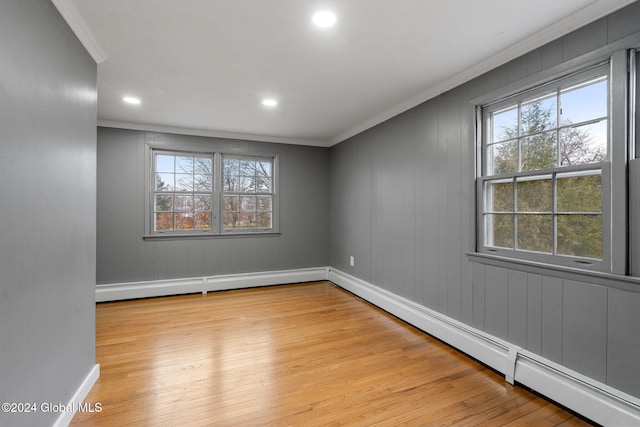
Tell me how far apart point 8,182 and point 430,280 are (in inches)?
125

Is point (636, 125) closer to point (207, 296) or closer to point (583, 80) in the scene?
point (583, 80)

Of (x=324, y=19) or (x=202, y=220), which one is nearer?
(x=324, y=19)

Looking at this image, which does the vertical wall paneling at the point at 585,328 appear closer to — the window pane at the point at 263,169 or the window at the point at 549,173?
the window at the point at 549,173

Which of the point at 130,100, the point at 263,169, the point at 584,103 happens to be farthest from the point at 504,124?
the point at 130,100

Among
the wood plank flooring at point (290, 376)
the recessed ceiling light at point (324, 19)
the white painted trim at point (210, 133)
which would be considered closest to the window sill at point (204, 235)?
the wood plank flooring at point (290, 376)

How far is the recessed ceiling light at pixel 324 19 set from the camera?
185cm

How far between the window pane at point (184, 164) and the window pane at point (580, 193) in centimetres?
450

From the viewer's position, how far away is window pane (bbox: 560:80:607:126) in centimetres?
182

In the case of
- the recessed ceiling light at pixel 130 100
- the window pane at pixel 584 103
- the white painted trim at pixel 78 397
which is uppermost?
the recessed ceiling light at pixel 130 100

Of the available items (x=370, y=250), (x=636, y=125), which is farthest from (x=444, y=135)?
(x=370, y=250)

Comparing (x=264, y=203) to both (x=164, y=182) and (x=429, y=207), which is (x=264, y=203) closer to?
(x=164, y=182)

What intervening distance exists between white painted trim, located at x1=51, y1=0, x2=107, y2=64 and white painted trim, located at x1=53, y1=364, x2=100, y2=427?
→ 2.30 m

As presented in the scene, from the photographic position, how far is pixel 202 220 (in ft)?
15.1

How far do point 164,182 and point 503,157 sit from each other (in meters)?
4.35
